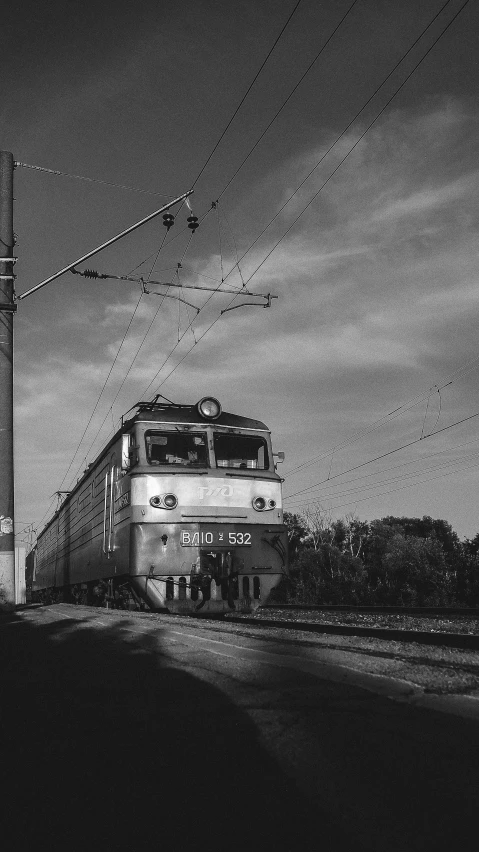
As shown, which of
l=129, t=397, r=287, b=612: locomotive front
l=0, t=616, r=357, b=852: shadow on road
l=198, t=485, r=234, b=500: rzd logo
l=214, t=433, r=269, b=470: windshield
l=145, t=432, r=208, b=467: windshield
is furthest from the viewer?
l=214, t=433, r=269, b=470: windshield

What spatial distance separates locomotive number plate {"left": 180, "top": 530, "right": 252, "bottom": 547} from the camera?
10.6 metres

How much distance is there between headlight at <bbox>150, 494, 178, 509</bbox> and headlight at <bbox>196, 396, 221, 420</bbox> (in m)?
1.72

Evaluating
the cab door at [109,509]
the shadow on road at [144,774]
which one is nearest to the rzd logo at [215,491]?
the cab door at [109,509]

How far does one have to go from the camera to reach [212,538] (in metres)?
10.8

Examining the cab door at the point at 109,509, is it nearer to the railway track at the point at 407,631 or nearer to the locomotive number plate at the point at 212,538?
the locomotive number plate at the point at 212,538

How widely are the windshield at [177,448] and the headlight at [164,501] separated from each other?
0.68 m

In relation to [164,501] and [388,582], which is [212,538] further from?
[388,582]

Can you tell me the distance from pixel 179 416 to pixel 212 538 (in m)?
2.22

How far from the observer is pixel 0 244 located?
50.8 ft

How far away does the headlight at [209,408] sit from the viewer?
457 inches

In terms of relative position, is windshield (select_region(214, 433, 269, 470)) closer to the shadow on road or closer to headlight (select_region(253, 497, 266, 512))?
headlight (select_region(253, 497, 266, 512))

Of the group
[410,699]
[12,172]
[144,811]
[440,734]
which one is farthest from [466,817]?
[12,172]

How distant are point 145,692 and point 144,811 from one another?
141 cm

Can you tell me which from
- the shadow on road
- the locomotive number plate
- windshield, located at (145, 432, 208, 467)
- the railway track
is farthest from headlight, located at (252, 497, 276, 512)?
the shadow on road
